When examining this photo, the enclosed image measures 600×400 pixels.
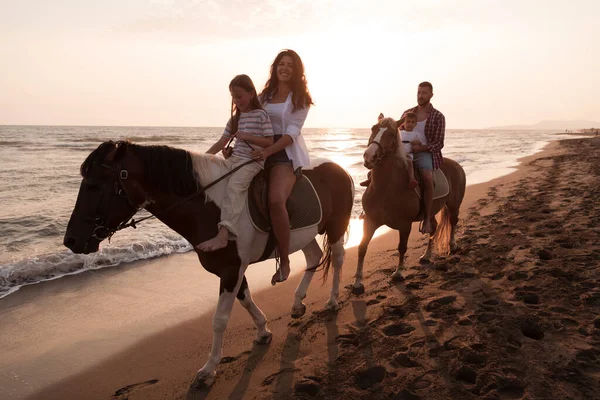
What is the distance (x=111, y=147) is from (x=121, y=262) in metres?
4.48

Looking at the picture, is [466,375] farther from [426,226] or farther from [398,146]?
[398,146]

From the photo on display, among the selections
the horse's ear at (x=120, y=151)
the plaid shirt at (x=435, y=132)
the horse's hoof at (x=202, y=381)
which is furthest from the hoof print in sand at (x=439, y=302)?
the horse's ear at (x=120, y=151)

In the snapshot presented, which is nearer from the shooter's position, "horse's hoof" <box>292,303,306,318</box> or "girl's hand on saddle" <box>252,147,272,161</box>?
"girl's hand on saddle" <box>252,147,272,161</box>

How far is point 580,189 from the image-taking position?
11.0 meters

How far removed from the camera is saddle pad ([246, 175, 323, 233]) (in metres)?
3.56

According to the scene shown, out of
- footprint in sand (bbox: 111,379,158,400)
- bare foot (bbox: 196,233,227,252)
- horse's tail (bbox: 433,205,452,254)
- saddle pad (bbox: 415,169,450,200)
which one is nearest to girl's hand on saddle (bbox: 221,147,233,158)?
bare foot (bbox: 196,233,227,252)

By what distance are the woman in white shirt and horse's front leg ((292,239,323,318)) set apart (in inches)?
34.8

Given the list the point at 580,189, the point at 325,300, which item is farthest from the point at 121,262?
the point at 580,189

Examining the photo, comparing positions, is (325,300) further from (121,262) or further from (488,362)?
(121,262)

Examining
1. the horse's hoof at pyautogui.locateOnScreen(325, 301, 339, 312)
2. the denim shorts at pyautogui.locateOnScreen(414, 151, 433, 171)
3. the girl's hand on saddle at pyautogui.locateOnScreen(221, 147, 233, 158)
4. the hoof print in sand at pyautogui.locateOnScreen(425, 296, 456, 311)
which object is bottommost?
the horse's hoof at pyautogui.locateOnScreen(325, 301, 339, 312)

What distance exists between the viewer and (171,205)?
327 centimetres

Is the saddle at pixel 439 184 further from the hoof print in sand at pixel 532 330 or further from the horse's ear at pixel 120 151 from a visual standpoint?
the horse's ear at pixel 120 151

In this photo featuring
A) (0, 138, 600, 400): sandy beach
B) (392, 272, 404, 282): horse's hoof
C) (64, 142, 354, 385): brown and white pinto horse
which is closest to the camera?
(64, 142, 354, 385): brown and white pinto horse

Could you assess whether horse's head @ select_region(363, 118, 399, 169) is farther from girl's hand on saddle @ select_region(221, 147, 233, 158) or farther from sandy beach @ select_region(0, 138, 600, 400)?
girl's hand on saddle @ select_region(221, 147, 233, 158)
